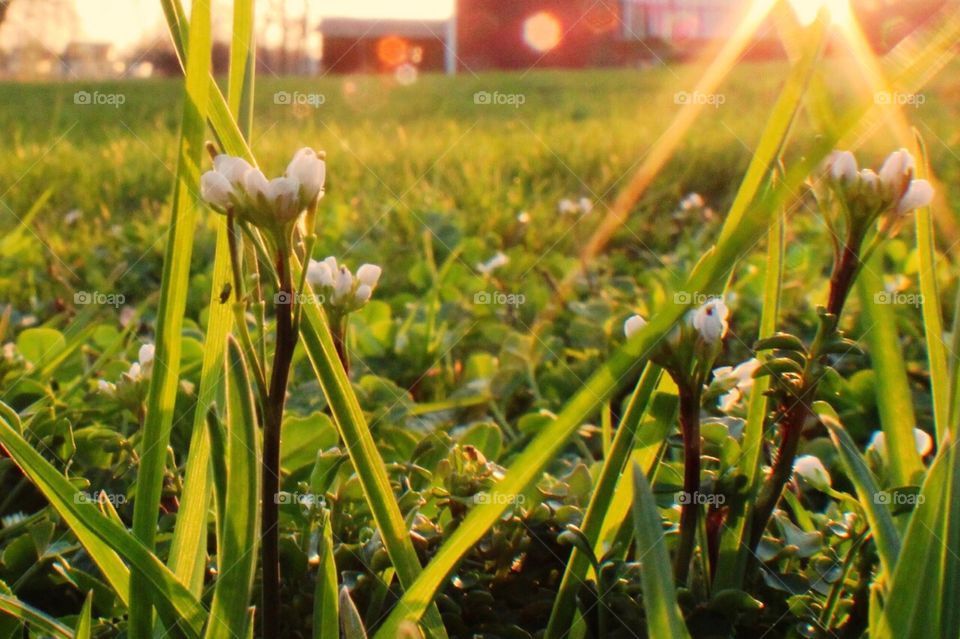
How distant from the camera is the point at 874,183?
0.73 metres

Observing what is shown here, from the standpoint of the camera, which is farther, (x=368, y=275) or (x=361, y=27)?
(x=361, y=27)

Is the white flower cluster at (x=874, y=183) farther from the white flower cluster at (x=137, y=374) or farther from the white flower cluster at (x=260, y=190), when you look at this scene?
the white flower cluster at (x=137, y=374)

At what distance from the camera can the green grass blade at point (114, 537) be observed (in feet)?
2.09

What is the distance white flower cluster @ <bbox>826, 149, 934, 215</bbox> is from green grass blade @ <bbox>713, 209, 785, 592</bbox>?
0.07 metres

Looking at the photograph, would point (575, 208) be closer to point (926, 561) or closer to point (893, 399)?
point (893, 399)

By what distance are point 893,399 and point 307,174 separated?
47cm

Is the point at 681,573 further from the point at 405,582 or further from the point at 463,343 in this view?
the point at 463,343

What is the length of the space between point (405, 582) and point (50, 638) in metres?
0.31

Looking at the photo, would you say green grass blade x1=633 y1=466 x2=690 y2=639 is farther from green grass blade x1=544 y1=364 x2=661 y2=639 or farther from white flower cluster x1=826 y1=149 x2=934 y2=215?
white flower cluster x1=826 y1=149 x2=934 y2=215

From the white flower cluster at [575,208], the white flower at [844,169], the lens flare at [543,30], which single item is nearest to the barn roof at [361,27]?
the lens flare at [543,30]

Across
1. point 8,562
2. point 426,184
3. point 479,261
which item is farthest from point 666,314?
point 426,184

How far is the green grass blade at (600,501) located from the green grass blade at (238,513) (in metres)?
0.24

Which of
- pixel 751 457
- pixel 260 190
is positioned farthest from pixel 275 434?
pixel 751 457

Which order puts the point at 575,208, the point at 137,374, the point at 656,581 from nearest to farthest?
the point at 656,581 < the point at 137,374 < the point at 575,208
